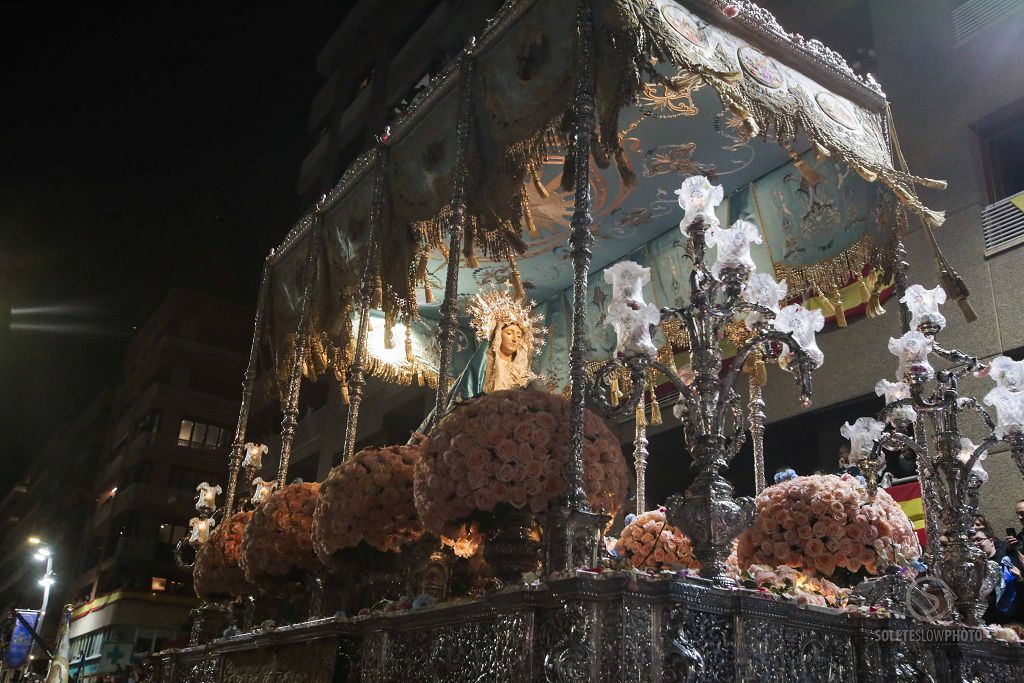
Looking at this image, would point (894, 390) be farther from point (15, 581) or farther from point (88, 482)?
point (15, 581)

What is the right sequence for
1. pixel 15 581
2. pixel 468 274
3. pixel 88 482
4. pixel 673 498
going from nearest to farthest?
pixel 673 498 → pixel 468 274 → pixel 88 482 → pixel 15 581

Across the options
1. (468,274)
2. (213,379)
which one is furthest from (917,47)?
(213,379)

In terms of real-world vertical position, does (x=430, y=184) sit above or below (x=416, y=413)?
below

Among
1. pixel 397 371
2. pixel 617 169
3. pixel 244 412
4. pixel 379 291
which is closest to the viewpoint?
pixel 617 169

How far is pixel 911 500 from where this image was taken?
790 centimetres

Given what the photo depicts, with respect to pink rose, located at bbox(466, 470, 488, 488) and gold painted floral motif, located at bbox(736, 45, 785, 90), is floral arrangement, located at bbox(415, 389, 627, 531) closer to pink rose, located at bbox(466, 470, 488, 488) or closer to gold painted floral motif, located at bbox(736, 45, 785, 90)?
pink rose, located at bbox(466, 470, 488, 488)

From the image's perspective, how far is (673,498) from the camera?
354cm

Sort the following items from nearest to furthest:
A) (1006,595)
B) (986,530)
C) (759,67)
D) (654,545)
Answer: (654,545)
(759,67)
(1006,595)
(986,530)

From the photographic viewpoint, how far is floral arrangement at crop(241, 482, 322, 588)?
568 centimetres

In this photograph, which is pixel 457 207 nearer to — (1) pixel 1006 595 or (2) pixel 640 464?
(2) pixel 640 464

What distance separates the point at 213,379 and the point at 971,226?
33.6m

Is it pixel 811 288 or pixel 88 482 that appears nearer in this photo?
pixel 811 288

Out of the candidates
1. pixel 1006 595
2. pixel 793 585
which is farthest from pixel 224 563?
pixel 1006 595

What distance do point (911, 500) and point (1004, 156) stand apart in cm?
355
